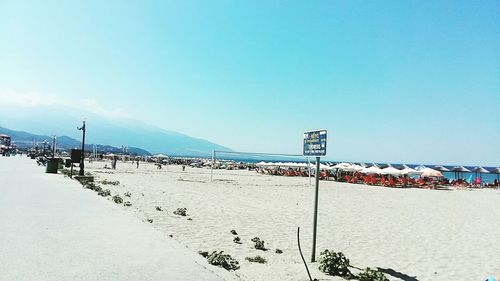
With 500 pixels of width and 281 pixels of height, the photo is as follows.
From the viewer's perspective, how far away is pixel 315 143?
5969mm

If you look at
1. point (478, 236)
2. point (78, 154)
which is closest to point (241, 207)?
point (478, 236)

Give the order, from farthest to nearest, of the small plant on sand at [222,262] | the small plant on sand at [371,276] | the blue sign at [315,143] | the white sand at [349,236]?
the white sand at [349,236], the blue sign at [315,143], the small plant on sand at [222,262], the small plant on sand at [371,276]

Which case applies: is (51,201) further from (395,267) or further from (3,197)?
(395,267)

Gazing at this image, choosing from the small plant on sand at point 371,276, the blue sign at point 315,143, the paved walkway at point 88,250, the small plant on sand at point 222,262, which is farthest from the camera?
the blue sign at point 315,143

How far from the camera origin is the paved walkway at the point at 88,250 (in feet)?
14.8

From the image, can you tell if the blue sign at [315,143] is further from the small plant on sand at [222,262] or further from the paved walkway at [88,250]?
the paved walkway at [88,250]

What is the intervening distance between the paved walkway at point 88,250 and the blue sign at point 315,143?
87.4 inches

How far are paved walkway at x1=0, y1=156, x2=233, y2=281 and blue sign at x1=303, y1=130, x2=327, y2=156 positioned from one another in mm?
2220

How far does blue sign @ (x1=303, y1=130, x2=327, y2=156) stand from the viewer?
A: 5711mm

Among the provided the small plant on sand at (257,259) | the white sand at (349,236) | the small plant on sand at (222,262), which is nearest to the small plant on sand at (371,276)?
the white sand at (349,236)

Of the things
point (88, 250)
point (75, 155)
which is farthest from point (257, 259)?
point (75, 155)

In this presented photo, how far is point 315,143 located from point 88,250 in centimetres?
366

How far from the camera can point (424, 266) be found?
6238 mm

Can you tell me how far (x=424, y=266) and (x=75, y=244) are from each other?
5.46 meters
